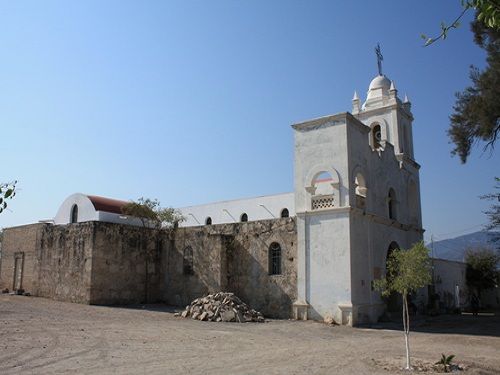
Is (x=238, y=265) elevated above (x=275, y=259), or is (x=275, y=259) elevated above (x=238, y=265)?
(x=275, y=259)

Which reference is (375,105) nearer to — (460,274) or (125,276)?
(460,274)

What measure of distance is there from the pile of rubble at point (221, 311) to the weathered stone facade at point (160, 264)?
2110 millimetres

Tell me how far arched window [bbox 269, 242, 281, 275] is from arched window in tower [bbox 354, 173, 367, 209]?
12.9ft

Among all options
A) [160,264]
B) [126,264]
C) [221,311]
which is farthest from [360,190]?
[126,264]

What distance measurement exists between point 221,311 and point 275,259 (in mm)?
3771

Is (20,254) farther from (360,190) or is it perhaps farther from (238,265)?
(360,190)

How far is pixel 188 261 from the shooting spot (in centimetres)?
2328

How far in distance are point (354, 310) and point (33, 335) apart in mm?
11012

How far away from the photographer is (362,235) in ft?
63.2

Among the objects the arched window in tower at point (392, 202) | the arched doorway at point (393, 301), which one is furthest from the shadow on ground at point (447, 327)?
the arched window in tower at point (392, 202)

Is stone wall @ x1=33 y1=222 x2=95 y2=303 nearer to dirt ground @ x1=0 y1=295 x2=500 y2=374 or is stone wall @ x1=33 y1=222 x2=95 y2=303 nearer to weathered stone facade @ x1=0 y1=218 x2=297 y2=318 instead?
weathered stone facade @ x1=0 y1=218 x2=297 y2=318

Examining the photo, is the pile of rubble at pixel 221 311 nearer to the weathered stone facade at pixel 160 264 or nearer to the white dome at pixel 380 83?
the weathered stone facade at pixel 160 264

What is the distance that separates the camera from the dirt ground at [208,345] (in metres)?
8.83

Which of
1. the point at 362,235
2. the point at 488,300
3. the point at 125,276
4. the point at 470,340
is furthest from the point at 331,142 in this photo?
the point at 488,300
